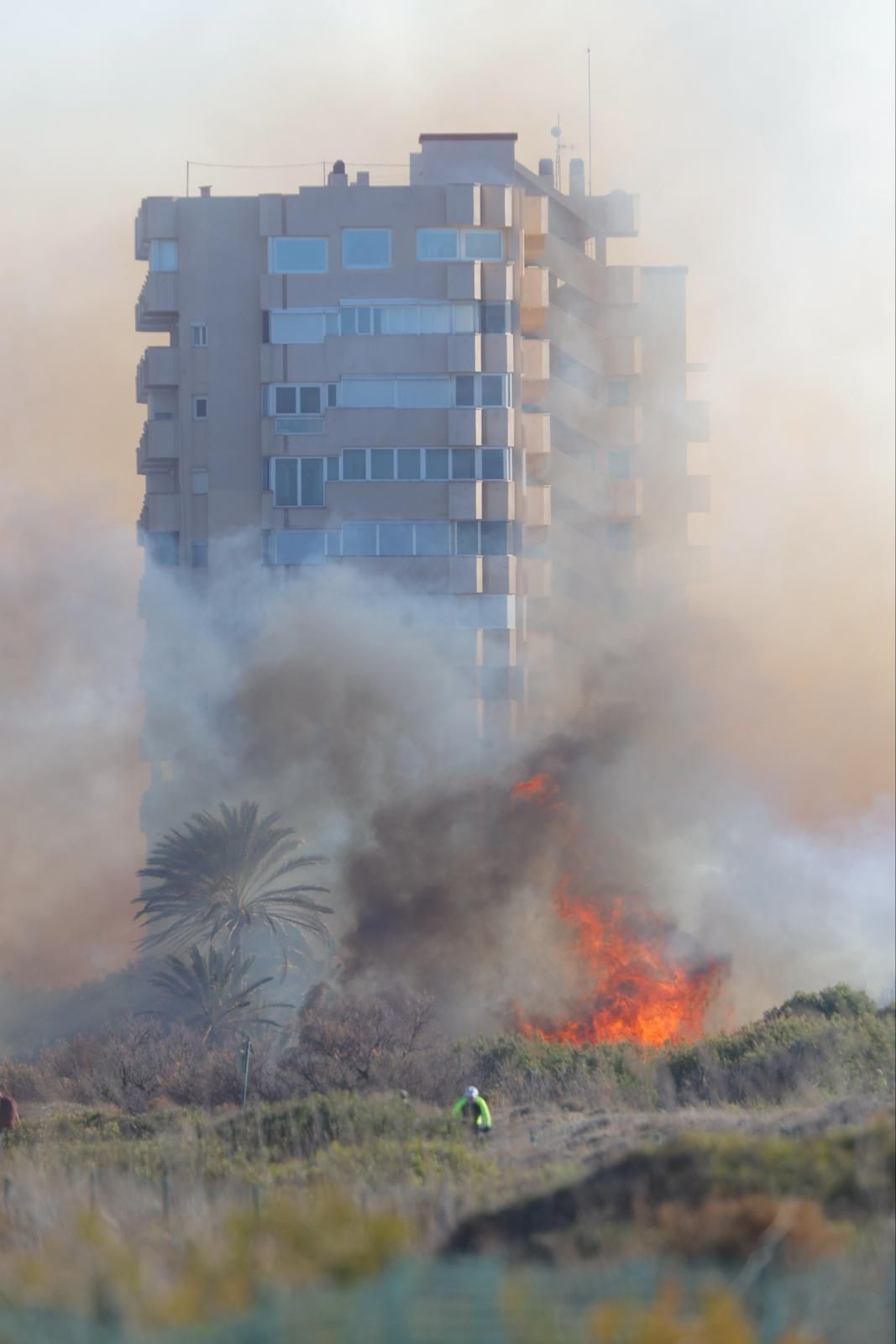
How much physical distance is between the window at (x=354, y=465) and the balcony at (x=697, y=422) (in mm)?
16018

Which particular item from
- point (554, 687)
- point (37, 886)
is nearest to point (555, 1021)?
point (554, 687)

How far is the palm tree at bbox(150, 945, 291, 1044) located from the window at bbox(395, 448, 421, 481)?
23.2 metres

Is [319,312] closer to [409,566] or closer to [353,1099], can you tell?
[409,566]

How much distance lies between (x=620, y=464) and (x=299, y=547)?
598 inches

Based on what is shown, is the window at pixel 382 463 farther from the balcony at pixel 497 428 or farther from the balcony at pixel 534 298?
the balcony at pixel 534 298

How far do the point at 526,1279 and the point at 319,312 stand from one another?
60107 mm

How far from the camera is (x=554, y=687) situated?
7212cm

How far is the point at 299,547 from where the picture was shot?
7056cm

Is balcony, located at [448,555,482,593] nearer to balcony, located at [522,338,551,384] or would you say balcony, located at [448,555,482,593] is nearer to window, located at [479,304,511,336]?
window, located at [479,304,511,336]

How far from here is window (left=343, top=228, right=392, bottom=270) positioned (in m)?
71.0

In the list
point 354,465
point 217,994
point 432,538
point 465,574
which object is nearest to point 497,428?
point 432,538

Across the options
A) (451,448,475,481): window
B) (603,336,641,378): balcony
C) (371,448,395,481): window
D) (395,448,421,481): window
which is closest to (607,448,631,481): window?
(603,336,641,378): balcony

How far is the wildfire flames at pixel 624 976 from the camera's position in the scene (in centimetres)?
5784

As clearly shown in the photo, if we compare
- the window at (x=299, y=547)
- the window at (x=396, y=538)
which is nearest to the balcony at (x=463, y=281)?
the window at (x=396, y=538)
